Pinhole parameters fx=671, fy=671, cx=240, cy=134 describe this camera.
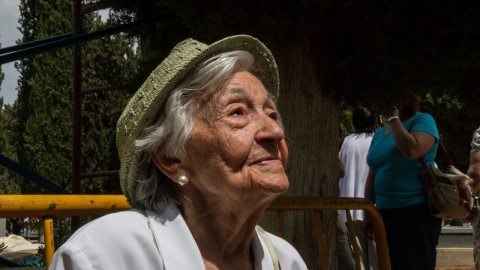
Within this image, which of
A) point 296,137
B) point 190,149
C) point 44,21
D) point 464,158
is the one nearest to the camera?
point 190,149

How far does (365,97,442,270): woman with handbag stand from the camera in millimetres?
4395

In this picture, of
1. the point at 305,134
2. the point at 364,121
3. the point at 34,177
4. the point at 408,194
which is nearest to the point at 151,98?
the point at 305,134

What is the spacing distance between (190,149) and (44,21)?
20.9 meters

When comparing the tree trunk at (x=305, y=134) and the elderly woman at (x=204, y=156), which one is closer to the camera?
the elderly woman at (x=204, y=156)

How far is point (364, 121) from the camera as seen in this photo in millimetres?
6125

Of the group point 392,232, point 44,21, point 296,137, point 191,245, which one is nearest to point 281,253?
point 191,245

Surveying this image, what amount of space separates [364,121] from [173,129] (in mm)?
4412

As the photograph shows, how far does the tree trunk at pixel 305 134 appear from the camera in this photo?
3.67 metres

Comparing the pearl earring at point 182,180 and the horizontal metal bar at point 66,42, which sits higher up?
the horizontal metal bar at point 66,42

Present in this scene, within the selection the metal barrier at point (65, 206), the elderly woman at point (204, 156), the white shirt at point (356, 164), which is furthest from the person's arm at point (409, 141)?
the elderly woman at point (204, 156)

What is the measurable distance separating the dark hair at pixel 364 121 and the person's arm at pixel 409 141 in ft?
5.27

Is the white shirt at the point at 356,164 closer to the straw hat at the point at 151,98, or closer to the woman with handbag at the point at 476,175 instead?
the woman with handbag at the point at 476,175

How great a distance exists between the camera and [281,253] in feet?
6.99

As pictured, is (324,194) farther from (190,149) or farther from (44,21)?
(44,21)
